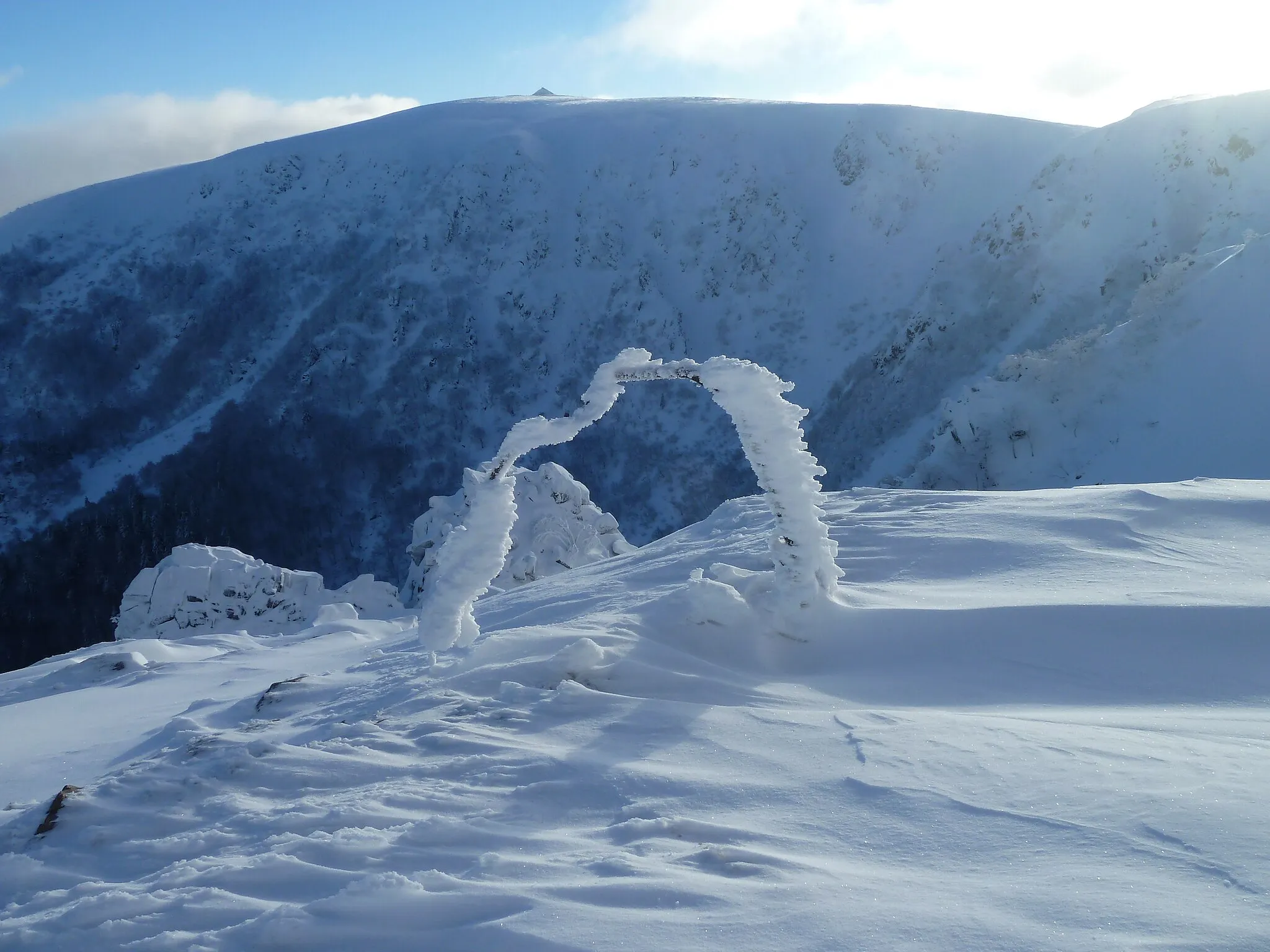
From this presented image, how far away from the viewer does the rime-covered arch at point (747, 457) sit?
5.30 m

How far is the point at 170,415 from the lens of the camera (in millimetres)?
49438

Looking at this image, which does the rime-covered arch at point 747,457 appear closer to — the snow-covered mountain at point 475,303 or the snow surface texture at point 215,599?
the snow surface texture at point 215,599

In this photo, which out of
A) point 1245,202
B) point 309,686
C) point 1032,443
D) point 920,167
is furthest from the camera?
point 920,167

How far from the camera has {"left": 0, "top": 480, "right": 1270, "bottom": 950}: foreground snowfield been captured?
2.38 meters

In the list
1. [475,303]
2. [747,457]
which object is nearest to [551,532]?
[747,457]

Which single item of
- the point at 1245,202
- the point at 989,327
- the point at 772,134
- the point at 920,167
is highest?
the point at 772,134

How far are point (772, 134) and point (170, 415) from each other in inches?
1521

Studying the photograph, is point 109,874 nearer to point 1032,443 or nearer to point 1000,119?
point 1032,443

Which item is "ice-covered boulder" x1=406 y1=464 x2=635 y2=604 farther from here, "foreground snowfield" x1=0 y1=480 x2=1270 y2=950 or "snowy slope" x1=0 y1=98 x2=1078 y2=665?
"snowy slope" x1=0 y1=98 x2=1078 y2=665

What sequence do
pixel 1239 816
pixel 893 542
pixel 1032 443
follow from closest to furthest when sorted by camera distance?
pixel 1239 816, pixel 893 542, pixel 1032 443

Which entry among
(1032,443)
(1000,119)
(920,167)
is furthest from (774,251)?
(1032,443)

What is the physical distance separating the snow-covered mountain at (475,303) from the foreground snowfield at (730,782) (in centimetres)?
2846

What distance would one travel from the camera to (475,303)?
50.0m

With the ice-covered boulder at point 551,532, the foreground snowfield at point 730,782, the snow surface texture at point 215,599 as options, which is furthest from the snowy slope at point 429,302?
the foreground snowfield at point 730,782
